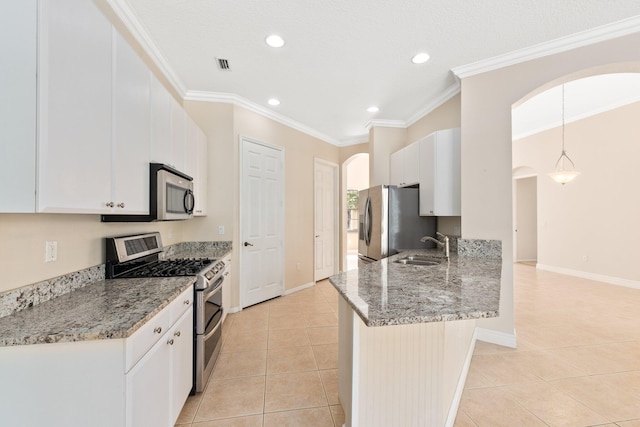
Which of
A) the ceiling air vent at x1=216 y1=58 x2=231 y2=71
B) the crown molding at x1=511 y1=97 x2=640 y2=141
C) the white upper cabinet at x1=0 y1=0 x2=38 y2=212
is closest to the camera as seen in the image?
the white upper cabinet at x1=0 y1=0 x2=38 y2=212

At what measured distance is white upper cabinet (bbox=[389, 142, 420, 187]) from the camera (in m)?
3.56

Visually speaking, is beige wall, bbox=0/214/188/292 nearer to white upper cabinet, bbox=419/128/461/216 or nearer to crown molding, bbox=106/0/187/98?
crown molding, bbox=106/0/187/98

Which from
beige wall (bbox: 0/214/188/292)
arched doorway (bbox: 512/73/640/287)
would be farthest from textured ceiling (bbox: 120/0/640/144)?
arched doorway (bbox: 512/73/640/287)

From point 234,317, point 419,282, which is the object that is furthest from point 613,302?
point 234,317

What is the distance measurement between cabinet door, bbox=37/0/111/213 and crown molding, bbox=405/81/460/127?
10.6 feet

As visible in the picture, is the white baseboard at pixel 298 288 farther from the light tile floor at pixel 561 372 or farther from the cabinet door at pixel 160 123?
the cabinet door at pixel 160 123

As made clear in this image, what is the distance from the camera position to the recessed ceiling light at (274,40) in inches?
95.5

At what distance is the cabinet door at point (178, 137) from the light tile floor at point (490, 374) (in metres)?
1.84

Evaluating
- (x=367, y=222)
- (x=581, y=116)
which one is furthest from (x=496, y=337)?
(x=581, y=116)

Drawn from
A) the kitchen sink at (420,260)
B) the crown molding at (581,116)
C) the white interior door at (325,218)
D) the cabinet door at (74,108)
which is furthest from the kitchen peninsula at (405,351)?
the crown molding at (581,116)

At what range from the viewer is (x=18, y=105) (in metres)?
1.05

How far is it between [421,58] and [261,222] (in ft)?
9.32

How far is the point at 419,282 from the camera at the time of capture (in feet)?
5.40

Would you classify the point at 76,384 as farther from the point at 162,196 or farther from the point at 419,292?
the point at 419,292
